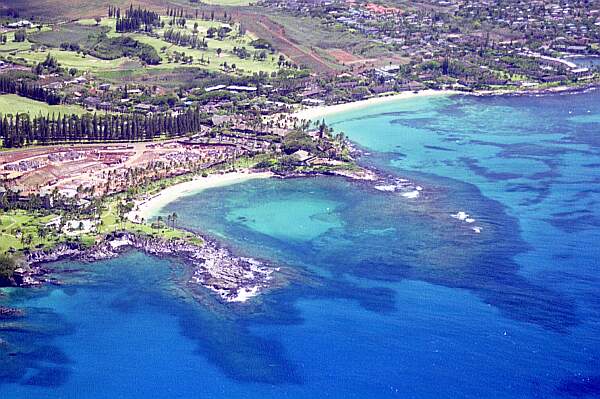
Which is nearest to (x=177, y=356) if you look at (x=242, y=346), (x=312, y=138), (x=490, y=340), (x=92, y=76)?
(x=242, y=346)

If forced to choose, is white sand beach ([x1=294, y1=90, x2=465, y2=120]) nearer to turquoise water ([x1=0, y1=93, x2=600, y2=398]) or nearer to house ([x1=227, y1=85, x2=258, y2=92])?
house ([x1=227, y1=85, x2=258, y2=92])

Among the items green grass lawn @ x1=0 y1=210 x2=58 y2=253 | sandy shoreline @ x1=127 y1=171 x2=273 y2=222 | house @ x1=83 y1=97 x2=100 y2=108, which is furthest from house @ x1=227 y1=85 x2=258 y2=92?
green grass lawn @ x1=0 y1=210 x2=58 y2=253

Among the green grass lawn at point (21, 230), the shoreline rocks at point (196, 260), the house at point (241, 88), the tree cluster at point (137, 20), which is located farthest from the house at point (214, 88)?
the shoreline rocks at point (196, 260)

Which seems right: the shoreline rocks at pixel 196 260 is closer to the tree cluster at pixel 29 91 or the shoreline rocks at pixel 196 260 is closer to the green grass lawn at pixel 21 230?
the green grass lawn at pixel 21 230

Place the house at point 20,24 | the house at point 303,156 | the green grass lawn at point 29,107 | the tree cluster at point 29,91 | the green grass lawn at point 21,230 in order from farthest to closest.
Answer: the house at point 20,24 < the tree cluster at point 29,91 < the green grass lawn at point 29,107 < the house at point 303,156 < the green grass lawn at point 21,230

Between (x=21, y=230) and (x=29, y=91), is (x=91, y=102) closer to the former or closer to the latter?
(x=29, y=91)
